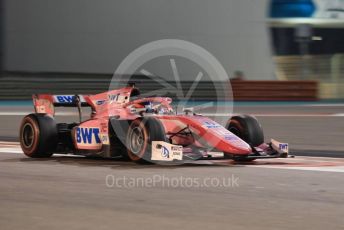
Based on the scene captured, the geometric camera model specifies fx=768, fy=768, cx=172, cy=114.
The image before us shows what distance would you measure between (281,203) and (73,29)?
75.6 feet

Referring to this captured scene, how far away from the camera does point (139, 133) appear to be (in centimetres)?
900

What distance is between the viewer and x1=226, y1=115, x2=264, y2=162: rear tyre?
9422mm

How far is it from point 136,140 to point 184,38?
728 inches

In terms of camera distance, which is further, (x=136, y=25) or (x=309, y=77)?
(x=136, y=25)

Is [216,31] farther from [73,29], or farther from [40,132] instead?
[40,132]

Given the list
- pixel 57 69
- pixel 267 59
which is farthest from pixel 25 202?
pixel 57 69

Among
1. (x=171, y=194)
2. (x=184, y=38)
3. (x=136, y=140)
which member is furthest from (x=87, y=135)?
(x=184, y=38)

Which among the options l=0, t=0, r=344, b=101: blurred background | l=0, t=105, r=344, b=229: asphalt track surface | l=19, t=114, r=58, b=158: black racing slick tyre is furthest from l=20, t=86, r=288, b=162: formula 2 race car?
l=0, t=0, r=344, b=101: blurred background

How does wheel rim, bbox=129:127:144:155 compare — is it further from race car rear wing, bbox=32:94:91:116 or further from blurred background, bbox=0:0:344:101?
blurred background, bbox=0:0:344:101

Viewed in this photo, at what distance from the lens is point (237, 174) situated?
827cm

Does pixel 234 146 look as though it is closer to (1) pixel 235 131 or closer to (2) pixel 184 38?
(1) pixel 235 131

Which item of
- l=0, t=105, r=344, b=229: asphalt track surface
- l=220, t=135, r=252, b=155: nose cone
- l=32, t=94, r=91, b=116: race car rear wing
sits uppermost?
l=32, t=94, r=91, b=116: race car rear wing

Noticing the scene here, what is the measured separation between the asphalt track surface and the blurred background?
596 inches

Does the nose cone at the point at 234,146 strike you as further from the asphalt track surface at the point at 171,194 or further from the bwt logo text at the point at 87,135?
the bwt logo text at the point at 87,135
